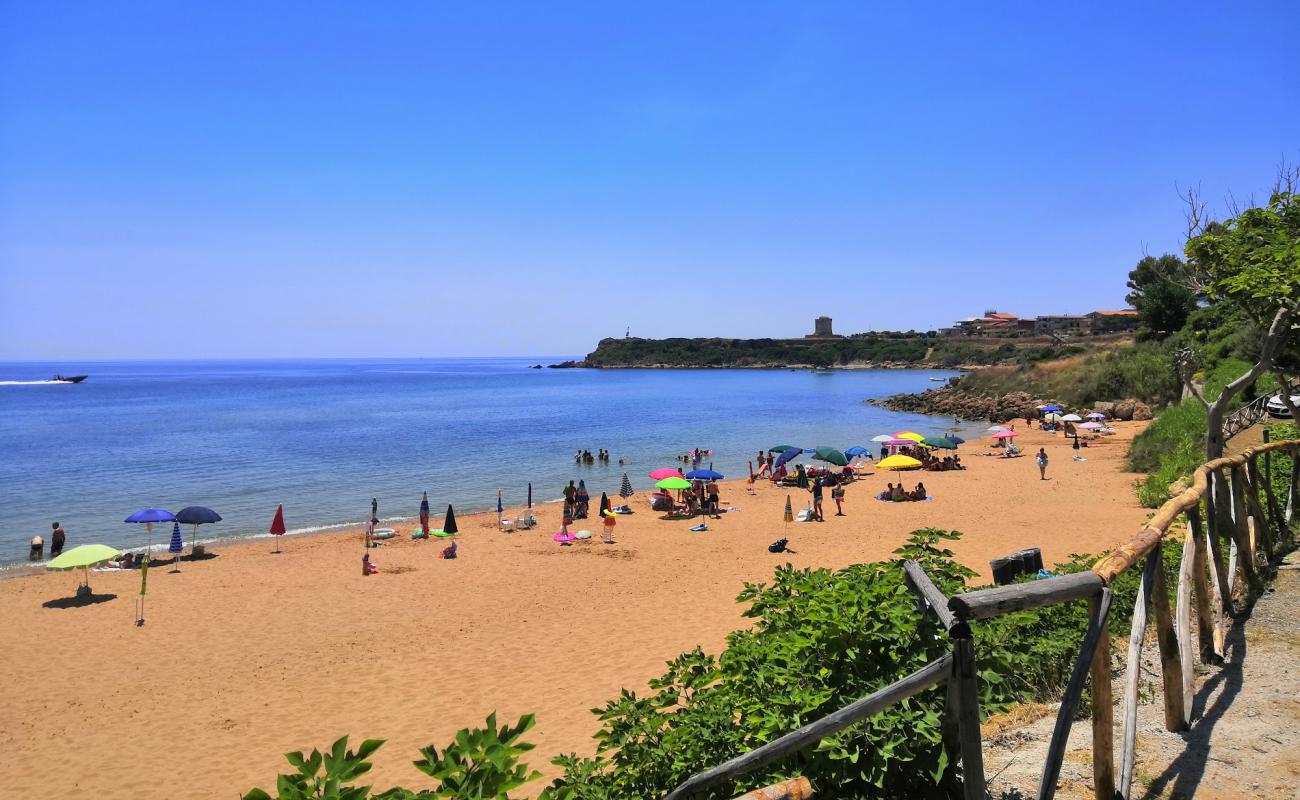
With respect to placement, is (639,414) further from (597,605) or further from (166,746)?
→ (166,746)

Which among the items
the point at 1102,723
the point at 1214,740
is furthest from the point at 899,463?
the point at 1102,723

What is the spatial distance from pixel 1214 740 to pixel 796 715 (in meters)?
2.54

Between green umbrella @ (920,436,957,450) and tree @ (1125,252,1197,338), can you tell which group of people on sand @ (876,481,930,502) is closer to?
green umbrella @ (920,436,957,450)

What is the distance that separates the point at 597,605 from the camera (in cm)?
1431

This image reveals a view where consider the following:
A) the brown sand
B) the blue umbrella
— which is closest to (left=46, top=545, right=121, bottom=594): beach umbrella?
the brown sand

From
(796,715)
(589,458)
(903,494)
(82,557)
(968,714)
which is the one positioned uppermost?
(968,714)

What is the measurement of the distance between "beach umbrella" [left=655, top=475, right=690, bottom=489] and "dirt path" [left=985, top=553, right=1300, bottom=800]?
1855 centimetres

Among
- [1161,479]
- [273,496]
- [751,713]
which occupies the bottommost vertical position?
[273,496]

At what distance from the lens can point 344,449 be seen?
4550cm

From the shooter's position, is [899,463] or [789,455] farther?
[789,455]

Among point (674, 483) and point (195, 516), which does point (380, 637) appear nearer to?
point (195, 516)

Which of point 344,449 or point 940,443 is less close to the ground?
point 940,443

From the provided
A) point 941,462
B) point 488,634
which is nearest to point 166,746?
point 488,634

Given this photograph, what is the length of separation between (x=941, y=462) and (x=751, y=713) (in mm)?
30879
